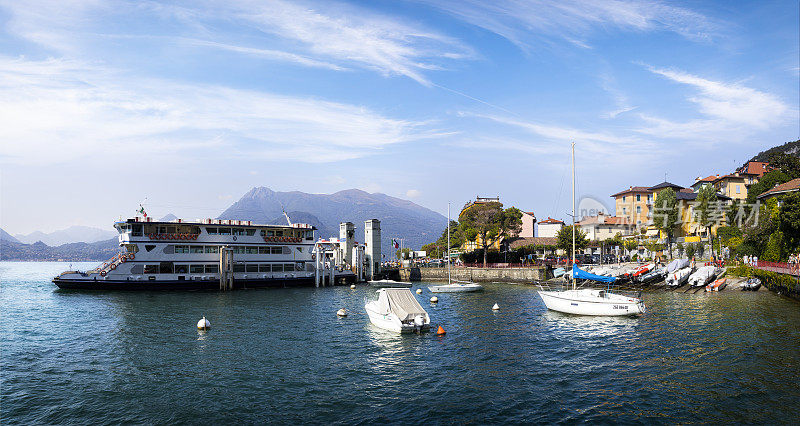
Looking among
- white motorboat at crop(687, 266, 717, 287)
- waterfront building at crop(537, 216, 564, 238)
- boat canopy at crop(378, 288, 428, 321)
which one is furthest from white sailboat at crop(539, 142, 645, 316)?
waterfront building at crop(537, 216, 564, 238)

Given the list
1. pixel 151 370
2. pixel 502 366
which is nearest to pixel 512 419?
pixel 502 366

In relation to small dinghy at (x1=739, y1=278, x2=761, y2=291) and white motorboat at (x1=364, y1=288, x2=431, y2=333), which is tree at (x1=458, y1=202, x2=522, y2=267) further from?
white motorboat at (x1=364, y1=288, x2=431, y2=333)

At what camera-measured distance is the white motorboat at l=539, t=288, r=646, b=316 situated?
133ft

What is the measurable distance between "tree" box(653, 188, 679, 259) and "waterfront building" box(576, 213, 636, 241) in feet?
82.5

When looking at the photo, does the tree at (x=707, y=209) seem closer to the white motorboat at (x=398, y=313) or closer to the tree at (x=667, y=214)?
the tree at (x=667, y=214)

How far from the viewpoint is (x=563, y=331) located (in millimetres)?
35469

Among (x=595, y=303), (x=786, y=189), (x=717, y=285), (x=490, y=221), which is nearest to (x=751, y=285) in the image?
(x=717, y=285)

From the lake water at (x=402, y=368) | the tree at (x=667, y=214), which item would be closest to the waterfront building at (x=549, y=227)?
the tree at (x=667, y=214)

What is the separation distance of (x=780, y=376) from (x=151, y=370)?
31999 mm

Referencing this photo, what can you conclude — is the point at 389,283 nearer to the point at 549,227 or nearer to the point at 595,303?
the point at 595,303

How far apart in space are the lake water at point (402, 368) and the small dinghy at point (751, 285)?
44.5 ft

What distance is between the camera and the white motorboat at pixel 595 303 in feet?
133

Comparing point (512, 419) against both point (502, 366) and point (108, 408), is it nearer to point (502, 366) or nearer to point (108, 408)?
point (502, 366)

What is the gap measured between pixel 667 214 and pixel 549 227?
51.3 m
